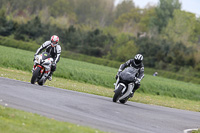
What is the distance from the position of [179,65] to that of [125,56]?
35.6ft

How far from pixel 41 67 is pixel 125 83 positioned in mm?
3309

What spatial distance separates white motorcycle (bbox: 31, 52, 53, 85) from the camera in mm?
15422

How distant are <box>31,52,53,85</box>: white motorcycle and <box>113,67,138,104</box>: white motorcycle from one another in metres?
2.85

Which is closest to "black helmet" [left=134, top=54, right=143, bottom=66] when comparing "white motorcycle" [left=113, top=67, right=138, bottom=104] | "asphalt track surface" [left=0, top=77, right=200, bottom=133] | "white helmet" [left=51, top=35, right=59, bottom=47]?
"white motorcycle" [left=113, top=67, right=138, bottom=104]

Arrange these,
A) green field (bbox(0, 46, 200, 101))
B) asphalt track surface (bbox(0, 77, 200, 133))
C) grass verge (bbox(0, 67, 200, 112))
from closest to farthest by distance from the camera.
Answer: asphalt track surface (bbox(0, 77, 200, 133)), grass verge (bbox(0, 67, 200, 112)), green field (bbox(0, 46, 200, 101))

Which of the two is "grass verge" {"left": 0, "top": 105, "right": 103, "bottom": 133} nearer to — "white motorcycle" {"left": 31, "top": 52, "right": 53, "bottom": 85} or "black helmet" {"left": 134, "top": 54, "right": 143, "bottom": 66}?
"white motorcycle" {"left": 31, "top": 52, "right": 53, "bottom": 85}

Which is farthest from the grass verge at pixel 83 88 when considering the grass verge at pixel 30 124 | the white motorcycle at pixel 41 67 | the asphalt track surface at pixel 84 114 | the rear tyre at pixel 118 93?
the grass verge at pixel 30 124

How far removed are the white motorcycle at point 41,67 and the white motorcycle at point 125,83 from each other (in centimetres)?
285

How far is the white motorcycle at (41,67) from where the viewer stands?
15.4m

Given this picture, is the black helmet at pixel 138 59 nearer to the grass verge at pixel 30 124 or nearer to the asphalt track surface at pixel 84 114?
the asphalt track surface at pixel 84 114

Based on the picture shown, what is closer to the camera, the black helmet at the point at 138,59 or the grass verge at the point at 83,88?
the black helmet at the point at 138,59

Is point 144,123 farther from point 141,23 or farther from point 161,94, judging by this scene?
point 141,23

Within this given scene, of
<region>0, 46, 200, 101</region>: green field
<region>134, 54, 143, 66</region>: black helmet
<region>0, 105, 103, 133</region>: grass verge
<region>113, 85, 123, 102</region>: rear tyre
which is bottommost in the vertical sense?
<region>0, 46, 200, 101</region>: green field

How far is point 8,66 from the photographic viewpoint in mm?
27469
